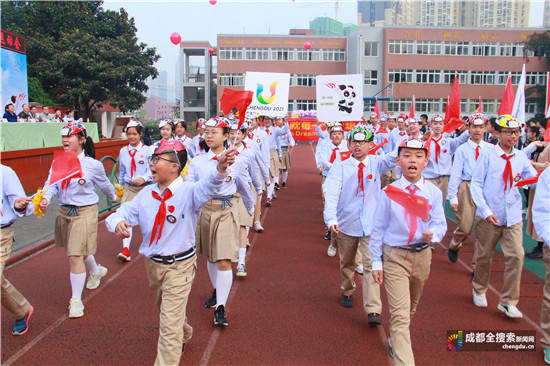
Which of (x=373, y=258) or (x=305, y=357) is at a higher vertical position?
(x=373, y=258)

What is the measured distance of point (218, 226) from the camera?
4.94m

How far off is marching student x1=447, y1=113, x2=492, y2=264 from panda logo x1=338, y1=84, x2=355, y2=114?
4651 mm

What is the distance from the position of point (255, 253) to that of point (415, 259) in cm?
416

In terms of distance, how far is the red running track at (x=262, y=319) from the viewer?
14.1ft

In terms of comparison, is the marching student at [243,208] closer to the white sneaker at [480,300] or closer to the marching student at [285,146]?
the white sneaker at [480,300]

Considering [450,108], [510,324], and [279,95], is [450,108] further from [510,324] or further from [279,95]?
[279,95]

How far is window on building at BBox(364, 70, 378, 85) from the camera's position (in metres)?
57.6

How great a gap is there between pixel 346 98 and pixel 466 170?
5.00 m

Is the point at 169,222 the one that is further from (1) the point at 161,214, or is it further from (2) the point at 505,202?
(2) the point at 505,202

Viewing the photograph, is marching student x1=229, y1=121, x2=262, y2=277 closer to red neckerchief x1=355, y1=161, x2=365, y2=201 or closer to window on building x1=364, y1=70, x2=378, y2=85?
red neckerchief x1=355, y1=161, x2=365, y2=201

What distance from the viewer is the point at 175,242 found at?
3.75 m

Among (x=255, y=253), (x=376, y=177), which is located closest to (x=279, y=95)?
(x=255, y=253)

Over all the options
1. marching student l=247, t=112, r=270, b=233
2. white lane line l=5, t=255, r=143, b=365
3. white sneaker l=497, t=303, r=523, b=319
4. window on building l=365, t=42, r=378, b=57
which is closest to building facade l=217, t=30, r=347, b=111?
window on building l=365, t=42, r=378, b=57

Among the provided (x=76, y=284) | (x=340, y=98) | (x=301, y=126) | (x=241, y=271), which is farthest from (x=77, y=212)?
(x=301, y=126)
